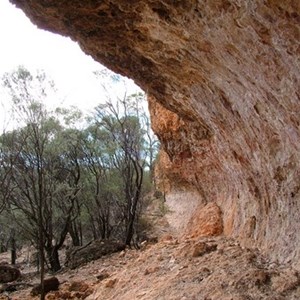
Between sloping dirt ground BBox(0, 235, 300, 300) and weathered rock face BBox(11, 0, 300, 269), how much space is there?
312 millimetres

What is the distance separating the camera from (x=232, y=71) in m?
4.41

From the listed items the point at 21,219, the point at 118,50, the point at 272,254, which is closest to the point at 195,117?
the point at 118,50

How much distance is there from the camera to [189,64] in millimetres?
5215

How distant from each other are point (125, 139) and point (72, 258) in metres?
5.18

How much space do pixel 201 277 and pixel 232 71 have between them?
265 centimetres

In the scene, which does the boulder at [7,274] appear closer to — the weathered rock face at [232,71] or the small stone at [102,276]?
the small stone at [102,276]

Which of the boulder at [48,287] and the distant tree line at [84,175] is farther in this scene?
the distant tree line at [84,175]

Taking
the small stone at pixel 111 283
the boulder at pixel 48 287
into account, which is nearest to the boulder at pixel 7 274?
the boulder at pixel 48 287

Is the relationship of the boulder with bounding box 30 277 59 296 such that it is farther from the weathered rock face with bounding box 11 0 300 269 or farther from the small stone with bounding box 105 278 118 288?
the weathered rock face with bounding box 11 0 300 269

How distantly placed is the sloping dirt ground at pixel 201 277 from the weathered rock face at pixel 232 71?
31 centimetres

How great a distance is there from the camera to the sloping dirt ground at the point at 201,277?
4270 millimetres

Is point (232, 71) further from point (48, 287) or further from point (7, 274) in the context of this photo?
point (7, 274)

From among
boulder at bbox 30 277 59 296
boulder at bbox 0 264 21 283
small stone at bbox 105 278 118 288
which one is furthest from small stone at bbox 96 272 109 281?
boulder at bbox 0 264 21 283

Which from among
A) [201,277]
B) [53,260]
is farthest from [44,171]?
[201,277]
